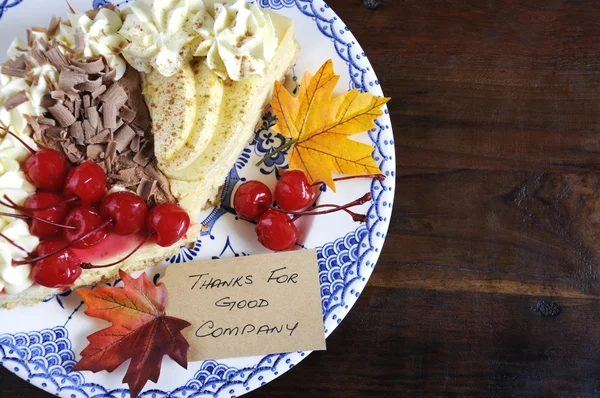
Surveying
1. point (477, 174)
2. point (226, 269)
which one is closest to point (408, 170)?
point (477, 174)

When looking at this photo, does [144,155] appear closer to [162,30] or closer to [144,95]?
[144,95]

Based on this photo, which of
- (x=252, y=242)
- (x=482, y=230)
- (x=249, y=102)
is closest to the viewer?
(x=249, y=102)

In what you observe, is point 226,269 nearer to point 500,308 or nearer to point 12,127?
point 12,127

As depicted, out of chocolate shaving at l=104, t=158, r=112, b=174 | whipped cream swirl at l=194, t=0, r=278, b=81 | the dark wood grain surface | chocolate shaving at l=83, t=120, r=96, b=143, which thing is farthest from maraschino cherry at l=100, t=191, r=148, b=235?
the dark wood grain surface

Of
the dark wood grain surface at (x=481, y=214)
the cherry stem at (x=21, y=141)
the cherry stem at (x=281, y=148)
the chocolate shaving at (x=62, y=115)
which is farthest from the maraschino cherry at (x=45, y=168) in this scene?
the dark wood grain surface at (x=481, y=214)

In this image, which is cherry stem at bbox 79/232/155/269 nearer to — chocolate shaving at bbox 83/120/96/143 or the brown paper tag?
the brown paper tag

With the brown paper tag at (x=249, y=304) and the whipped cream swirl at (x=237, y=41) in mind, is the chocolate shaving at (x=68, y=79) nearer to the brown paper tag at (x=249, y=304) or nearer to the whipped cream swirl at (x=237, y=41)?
the whipped cream swirl at (x=237, y=41)
